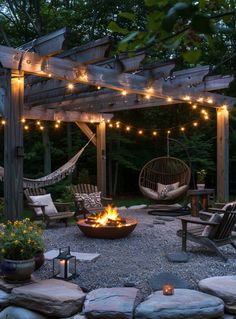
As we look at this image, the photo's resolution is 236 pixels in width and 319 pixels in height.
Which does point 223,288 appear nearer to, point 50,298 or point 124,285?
point 124,285

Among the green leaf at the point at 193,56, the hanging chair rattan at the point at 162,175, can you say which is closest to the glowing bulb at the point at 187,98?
the hanging chair rattan at the point at 162,175

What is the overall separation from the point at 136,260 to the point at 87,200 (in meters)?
3.20

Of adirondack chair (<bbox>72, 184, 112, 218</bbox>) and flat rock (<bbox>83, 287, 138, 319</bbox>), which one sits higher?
adirondack chair (<bbox>72, 184, 112, 218</bbox>)

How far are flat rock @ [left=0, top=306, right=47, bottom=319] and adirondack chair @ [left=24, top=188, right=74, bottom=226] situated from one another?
332cm

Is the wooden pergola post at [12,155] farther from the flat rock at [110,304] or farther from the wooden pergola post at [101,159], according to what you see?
the wooden pergola post at [101,159]

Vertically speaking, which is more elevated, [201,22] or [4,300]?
[201,22]

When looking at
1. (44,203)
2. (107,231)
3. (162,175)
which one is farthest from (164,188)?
(107,231)

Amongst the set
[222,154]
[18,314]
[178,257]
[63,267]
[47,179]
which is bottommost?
[18,314]

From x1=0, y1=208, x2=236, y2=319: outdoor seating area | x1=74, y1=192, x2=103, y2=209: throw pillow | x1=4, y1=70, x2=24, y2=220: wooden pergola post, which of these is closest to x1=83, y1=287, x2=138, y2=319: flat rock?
x1=0, y1=208, x2=236, y2=319: outdoor seating area

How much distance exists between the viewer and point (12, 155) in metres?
4.82

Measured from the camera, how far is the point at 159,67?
6211 millimetres

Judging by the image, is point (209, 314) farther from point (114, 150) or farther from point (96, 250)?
point (114, 150)

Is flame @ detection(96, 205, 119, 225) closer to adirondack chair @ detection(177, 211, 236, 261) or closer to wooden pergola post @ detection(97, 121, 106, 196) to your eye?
adirondack chair @ detection(177, 211, 236, 261)

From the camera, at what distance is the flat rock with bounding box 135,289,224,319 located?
10.5 feet
